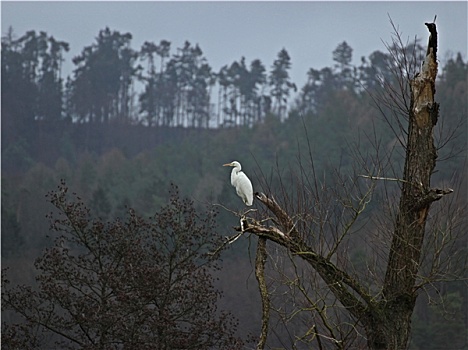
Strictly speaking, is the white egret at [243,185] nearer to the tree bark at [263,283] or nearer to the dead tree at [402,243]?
the dead tree at [402,243]

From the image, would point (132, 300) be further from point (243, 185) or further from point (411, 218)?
point (411, 218)

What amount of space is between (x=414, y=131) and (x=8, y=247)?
28.3 meters

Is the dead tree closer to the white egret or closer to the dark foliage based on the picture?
the white egret

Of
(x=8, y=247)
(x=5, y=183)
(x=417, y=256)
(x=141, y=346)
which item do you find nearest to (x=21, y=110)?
(x=5, y=183)

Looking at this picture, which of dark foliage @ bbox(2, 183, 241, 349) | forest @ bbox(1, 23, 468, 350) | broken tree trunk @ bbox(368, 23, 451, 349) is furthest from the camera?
forest @ bbox(1, 23, 468, 350)

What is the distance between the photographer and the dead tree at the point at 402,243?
815 cm

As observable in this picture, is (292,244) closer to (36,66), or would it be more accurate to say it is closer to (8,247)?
(8,247)

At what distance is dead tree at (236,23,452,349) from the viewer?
321 inches

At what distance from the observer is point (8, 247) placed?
3488 centimetres

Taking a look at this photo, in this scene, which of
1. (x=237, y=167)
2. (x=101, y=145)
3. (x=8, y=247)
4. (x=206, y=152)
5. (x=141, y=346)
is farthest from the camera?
(x=101, y=145)

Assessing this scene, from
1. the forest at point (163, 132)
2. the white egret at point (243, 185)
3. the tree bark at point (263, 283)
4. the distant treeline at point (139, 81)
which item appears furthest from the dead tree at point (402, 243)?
the distant treeline at point (139, 81)

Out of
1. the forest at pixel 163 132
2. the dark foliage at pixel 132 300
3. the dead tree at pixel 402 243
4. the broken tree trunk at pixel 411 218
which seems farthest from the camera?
the forest at pixel 163 132

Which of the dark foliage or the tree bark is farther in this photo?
the dark foliage

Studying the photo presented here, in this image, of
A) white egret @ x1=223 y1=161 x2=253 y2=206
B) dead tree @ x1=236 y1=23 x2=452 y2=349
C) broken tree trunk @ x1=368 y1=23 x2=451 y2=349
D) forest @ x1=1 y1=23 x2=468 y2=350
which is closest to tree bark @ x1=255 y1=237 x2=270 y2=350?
dead tree @ x1=236 y1=23 x2=452 y2=349
